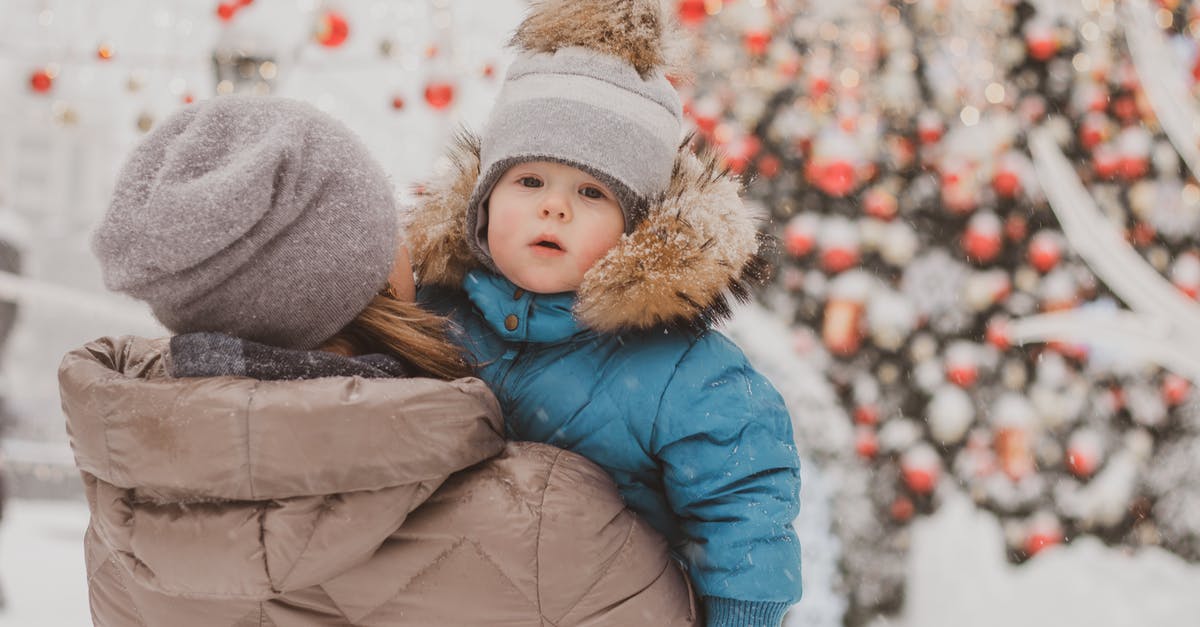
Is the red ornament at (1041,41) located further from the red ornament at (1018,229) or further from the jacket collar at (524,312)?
the jacket collar at (524,312)

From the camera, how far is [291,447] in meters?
0.81

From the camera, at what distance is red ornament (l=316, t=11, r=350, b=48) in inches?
99.3

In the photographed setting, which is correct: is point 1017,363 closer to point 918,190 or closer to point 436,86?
point 918,190

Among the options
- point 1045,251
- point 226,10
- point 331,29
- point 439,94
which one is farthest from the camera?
point 1045,251

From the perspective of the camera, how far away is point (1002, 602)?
10.4 feet

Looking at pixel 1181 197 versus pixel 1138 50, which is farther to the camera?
pixel 1181 197

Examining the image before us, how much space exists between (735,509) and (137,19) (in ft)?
9.05

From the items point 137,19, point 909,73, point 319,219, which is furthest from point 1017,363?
point 137,19

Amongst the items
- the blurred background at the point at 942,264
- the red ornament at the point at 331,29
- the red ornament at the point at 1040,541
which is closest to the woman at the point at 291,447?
the red ornament at the point at 331,29

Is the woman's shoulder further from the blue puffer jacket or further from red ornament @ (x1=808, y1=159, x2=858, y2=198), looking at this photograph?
red ornament @ (x1=808, y1=159, x2=858, y2=198)

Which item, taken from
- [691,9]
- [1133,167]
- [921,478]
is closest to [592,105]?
[691,9]

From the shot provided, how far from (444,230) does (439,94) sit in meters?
1.44

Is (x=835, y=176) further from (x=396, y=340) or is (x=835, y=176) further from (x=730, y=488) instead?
(x=396, y=340)

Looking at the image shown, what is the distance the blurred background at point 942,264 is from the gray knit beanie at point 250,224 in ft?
7.01
